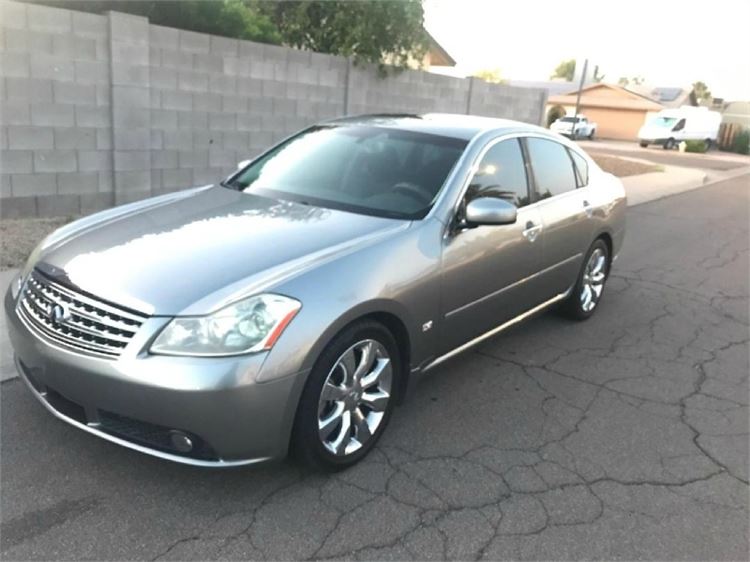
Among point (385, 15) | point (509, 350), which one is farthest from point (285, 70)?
point (509, 350)

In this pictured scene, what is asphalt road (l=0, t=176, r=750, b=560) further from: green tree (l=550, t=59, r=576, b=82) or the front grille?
green tree (l=550, t=59, r=576, b=82)

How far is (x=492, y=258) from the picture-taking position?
3967 millimetres

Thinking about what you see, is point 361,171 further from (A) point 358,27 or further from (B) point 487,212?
(A) point 358,27

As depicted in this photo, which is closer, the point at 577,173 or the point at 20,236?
the point at 577,173

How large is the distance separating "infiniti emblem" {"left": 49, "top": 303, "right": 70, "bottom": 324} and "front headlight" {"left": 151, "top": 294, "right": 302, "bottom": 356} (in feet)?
1.69

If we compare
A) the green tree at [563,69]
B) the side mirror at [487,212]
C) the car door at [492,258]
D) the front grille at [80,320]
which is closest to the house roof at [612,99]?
the car door at [492,258]

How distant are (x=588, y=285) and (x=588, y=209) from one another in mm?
739

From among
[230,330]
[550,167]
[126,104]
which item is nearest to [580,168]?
[550,167]

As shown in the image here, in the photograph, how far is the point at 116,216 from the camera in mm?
3742

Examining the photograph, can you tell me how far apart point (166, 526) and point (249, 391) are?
68cm

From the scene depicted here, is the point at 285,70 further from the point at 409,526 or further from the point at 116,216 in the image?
the point at 409,526

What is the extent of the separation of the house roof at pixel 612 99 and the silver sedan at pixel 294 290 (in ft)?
Result: 168

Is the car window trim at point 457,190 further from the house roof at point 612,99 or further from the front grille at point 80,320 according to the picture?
the house roof at point 612,99

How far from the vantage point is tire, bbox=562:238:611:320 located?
5398 mm
